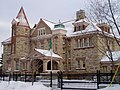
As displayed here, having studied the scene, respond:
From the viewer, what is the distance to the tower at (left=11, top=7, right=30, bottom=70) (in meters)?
43.5

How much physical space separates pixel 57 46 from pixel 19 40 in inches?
326

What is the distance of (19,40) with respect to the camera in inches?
1715

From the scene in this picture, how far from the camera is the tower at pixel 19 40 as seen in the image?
1713 inches

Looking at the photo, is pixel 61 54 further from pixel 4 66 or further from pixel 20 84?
pixel 20 84

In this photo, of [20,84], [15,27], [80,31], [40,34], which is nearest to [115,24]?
[20,84]

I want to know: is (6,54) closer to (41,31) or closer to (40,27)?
(41,31)

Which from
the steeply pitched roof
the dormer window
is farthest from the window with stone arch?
the steeply pitched roof

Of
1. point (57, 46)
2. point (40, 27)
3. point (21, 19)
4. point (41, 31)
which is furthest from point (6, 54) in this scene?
point (57, 46)

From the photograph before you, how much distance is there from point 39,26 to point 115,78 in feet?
95.8

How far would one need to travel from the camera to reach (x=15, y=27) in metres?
44.2

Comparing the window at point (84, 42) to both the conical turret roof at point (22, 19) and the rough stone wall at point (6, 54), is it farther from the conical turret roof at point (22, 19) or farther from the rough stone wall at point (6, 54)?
the rough stone wall at point (6, 54)

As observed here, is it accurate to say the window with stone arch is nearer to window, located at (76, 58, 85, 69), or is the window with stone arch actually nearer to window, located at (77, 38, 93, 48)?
window, located at (76, 58, 85, 69)

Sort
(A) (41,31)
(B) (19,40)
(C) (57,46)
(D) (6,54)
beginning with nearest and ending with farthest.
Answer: (C) (57,46) < (A) (41,31) < (B) (19,40) < (D) (6,54)

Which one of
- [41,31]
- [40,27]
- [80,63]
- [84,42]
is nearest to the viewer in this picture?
[84,42]
